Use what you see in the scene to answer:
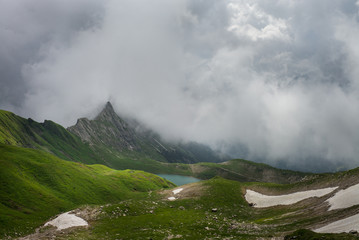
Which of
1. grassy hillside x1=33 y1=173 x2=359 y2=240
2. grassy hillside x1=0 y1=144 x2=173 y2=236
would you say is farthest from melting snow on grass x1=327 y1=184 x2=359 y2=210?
grassy hillside x1=0 y1=144 x2=173 y2=236

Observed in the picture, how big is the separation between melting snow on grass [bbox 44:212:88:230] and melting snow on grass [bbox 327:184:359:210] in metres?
56.4

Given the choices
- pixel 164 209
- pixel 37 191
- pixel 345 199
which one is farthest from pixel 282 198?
pixel 37 191

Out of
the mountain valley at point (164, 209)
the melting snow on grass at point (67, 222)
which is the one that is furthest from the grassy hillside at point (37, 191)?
the melting snow on grass at point (67, 222)

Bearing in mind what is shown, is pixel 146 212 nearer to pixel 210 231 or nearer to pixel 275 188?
pixel 210 231

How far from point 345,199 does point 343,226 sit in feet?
74.1

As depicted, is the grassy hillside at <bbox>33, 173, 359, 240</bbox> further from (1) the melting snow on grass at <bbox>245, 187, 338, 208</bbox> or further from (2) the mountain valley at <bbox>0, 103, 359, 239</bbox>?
(1) the melting snow on grass at <bbox>245, 187, 338, 208</bbox>

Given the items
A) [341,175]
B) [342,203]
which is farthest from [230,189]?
[342,203]

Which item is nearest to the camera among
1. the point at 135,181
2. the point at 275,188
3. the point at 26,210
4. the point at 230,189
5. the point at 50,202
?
the point at 26,210

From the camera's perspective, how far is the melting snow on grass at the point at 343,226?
31.1 meters

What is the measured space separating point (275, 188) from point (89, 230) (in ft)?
269

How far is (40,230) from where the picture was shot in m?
47.8

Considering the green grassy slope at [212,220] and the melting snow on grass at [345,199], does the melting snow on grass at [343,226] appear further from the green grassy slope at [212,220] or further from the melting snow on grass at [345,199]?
the melting snow on grass at [345,199]

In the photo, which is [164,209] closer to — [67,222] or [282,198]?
[67,222]

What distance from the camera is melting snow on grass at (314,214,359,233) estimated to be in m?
31.1
